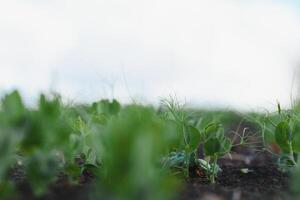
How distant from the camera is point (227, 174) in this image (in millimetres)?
2133

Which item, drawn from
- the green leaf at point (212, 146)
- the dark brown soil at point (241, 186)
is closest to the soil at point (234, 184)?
the dark brown soil at point (241, 186)

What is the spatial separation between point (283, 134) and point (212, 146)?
0.84ft

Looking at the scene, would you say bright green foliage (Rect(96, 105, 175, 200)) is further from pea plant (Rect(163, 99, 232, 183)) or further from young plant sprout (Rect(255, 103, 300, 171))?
young plant sprout (Rect(255, 103, 300, 171))

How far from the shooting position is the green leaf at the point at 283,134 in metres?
1.85

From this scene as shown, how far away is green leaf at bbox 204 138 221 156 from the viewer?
1.85 metres

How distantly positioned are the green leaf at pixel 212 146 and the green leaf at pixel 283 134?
0.21 metres

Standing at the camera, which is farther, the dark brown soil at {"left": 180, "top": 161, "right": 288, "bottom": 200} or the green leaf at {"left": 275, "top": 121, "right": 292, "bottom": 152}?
the green leaf at {"left": 275, "top": 121, "right": 292, "bottom": 152}

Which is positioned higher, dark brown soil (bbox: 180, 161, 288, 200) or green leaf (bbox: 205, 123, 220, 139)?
green leaf (bbox: 205, 123, 220, 139)

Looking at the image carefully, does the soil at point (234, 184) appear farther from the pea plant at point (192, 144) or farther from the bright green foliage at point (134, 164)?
the bright green foliage at point (134, 164)

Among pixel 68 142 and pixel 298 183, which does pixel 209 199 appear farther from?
pixel 68 142

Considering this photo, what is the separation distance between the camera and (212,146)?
185cm

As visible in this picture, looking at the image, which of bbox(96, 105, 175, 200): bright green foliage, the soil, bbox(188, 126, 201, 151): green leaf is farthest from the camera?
bbox(188, 126, 201, 151): green leaf

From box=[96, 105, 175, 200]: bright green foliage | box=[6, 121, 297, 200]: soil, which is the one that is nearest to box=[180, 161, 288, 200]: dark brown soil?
box=[6, 121, 297, 200]: soil

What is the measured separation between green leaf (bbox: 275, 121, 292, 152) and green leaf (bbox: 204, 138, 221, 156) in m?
0.21
